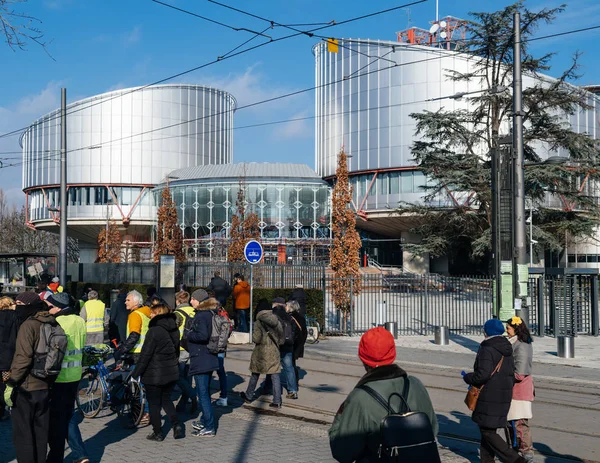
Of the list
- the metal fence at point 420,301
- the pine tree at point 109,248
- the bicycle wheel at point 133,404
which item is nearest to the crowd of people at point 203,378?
the bicycle wheel at point 133,404

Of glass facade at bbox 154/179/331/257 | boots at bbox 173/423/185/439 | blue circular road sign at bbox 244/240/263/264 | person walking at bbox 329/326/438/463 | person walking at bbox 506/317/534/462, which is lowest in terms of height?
boots at bbox 173/423/185/439

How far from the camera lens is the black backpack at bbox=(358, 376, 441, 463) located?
12.6 feet

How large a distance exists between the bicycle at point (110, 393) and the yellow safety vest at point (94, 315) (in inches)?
83.2

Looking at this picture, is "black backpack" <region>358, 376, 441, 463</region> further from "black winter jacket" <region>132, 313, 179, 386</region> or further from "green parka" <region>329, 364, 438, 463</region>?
"black winter jacket" <region>132, 313, 179, 386</region>

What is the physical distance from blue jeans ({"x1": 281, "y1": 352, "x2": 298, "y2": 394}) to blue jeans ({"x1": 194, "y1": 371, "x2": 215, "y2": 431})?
7.41 feet

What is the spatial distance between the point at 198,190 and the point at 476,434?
58.7 m

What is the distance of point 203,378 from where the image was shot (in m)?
9.42

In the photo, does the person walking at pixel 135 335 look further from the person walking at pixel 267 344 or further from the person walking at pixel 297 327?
the person walking at pixel 297 327

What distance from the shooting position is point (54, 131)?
257 feet

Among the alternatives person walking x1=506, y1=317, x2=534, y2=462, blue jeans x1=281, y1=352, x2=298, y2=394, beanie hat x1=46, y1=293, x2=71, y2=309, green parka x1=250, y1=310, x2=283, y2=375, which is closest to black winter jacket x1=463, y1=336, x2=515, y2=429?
person walking x1=506, y1=317, x2=534, y2=462

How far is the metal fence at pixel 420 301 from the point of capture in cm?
2523

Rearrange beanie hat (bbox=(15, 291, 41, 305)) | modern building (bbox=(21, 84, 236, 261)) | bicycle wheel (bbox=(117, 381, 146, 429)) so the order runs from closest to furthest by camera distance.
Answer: beanie hat (bbox=(15, 291, 41, 305)) < bicycle wheel (bbox=(117, 381, 146, 429)) < modern building (bbox=(21, 84, 236, 261))

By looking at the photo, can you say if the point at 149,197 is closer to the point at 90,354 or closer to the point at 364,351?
the point at 90,354

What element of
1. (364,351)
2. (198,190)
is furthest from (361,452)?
(198,190)
